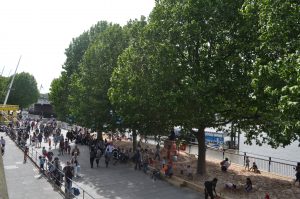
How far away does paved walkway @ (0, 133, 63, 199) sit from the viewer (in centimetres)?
1861

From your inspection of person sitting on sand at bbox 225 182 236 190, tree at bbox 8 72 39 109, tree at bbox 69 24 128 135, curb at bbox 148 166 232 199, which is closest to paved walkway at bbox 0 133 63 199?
curb at bbox 148 166 232 199

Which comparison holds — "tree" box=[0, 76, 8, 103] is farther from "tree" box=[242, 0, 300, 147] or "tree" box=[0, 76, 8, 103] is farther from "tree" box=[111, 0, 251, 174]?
"tree" box=[242, 0, 300, 147]

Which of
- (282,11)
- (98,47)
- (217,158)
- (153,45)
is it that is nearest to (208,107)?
(153,45)

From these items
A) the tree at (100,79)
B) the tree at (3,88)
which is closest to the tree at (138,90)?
the tree at (100,79)

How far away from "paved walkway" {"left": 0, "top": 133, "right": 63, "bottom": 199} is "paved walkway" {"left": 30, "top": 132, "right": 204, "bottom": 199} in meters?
1.95

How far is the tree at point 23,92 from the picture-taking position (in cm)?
10494

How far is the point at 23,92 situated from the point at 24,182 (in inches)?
3542

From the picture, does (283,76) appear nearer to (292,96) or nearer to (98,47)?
(292,96)

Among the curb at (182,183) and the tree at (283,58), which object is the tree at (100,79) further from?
the tree at (283,58)

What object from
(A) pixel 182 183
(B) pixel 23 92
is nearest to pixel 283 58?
(A) pixel 182 183

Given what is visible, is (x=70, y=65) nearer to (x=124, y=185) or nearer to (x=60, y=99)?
(x=60, y=99)

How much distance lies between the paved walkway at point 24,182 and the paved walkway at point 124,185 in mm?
1953

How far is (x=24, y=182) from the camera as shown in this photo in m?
21.4

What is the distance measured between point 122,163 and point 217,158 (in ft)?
25.4
